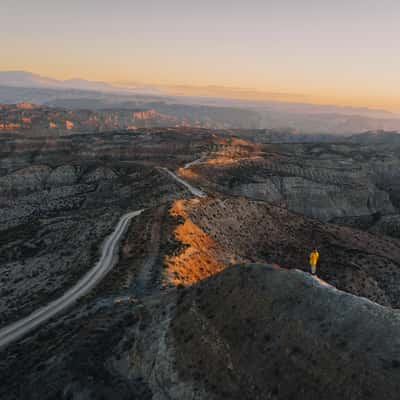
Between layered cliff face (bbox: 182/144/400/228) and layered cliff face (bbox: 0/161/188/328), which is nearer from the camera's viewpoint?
layered cliff face (bbox: 0/161/188/328)

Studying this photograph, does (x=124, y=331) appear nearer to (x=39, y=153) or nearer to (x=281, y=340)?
(x=281, y=340)

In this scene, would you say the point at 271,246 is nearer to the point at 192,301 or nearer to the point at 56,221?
the point at 192,301

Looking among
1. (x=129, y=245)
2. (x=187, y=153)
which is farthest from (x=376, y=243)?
(x=187, y=153)

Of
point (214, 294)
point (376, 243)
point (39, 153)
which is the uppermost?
point (214, 294)

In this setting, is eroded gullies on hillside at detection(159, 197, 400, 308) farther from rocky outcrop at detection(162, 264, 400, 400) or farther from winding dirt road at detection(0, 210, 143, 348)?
rocky outcrop at detection(162, 264, 400, 400)

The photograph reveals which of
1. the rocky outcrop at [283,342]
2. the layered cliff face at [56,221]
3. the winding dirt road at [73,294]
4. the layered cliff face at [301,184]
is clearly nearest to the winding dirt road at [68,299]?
the winding dirt road at [73,294]

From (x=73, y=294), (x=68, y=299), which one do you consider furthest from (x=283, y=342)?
(x=73, y=294)

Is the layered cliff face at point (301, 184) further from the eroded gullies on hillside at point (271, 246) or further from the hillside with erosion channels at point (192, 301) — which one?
the eroded gullies on hillside at point (271, 246)

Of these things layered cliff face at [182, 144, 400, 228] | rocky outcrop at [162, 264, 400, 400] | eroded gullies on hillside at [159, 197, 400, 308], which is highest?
rocky outcrop at [162, 264, 400, 400]

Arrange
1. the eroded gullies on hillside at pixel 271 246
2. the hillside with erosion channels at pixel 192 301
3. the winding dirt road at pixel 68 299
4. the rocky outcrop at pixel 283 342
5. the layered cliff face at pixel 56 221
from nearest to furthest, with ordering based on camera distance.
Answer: the rocky outcrop at pixel 283 342 < the hillside with erosion channels at pixel 192 301 < the winding dirt road at pixel 68 299 < the layered cliff face at pixel 56 221 < the eroded gullies on hillside at pixel 271 246

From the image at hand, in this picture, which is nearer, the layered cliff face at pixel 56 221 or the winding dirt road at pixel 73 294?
the winding dirt road at pixel 73 294

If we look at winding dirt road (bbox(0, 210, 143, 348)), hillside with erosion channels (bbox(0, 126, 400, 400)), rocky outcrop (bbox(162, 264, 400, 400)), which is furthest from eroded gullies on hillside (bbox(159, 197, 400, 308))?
rocky outcrop (bbox(162, 264, 400, 400))
